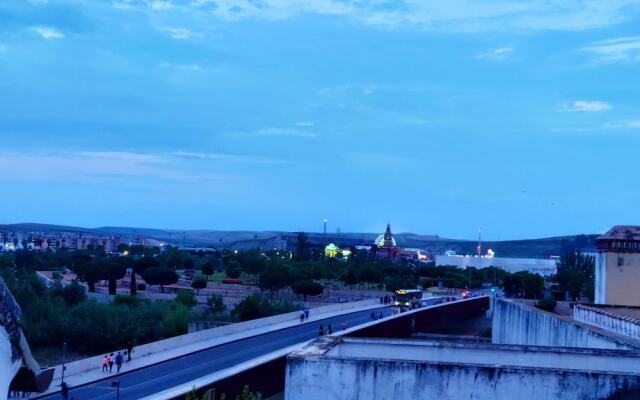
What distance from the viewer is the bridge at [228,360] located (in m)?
17.5

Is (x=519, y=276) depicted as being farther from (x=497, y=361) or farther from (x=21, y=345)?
(x=21, y=345)

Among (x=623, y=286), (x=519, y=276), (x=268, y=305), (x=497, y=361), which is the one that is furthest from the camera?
(x=519, y=276)

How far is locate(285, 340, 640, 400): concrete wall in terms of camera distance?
9.48m

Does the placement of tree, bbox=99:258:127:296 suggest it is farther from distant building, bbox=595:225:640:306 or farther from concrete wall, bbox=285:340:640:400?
concrete wall, bbox=285:340:640:400

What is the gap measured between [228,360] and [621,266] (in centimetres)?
1198

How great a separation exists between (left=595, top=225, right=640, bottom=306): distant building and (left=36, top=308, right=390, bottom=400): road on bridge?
408 inches

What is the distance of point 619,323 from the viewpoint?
16.2 m

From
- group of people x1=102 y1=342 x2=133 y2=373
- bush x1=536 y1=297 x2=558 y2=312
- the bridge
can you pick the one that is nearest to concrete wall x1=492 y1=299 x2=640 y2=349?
the bridge

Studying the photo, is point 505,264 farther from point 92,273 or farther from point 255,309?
point 255,309

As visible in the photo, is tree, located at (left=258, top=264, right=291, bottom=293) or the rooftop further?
tree, located at (left=258, top=264, right=291, bottom=293)

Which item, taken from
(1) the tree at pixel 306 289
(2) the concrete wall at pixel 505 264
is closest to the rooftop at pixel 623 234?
(1) the tree at pixel 306 289

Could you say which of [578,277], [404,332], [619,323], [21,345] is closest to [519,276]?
[578,277]

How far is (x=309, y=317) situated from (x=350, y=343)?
26850 millimetres

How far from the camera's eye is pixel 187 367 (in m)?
22.9
